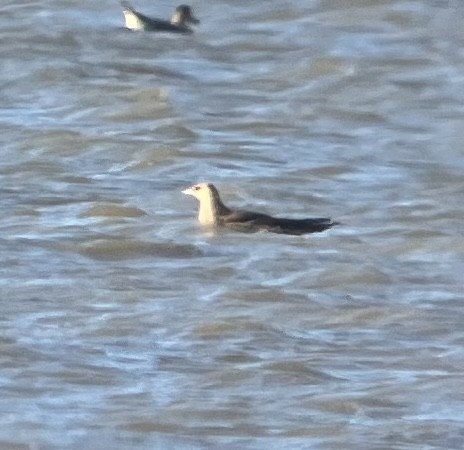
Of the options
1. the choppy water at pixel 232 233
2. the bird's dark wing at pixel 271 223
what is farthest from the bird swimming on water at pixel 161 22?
the bird's dark wing at pixel 271 223

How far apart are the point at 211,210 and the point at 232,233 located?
0.23 m

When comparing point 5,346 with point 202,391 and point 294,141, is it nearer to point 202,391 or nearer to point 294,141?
point 202,391

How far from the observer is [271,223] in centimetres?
1137

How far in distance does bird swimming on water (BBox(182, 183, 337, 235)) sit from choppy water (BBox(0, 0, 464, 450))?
9 centimetres

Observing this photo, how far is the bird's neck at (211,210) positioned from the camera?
11.7m

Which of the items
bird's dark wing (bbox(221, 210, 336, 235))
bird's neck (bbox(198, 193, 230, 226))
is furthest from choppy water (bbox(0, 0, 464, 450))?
bird's neck (bbox(198, 193, 230, 226))

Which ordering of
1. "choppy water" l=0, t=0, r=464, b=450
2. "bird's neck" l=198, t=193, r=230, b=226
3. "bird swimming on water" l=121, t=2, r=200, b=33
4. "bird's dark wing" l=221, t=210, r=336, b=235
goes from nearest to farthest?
"choppy water" l=0, t=0, r=464, b=450 < "bird's dark wing" l=221, t=210, r=336, b=235 < "bird's neck" l=198, t=193, r=230, b=226 < "bird swimming on water" l=121, t=2, r=200, b=33

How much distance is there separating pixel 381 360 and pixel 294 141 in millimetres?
5527

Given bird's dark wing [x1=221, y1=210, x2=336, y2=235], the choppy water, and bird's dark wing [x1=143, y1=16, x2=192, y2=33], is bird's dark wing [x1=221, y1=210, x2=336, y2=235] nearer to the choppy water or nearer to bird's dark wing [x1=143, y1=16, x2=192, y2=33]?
the choppy water

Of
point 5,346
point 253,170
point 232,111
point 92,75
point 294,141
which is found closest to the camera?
point 5,346

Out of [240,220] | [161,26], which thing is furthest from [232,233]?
[161,26]

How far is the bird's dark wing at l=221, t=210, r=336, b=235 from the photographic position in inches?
446

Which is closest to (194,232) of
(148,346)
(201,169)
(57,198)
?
(57,198)

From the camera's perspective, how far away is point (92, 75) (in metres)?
16.4
